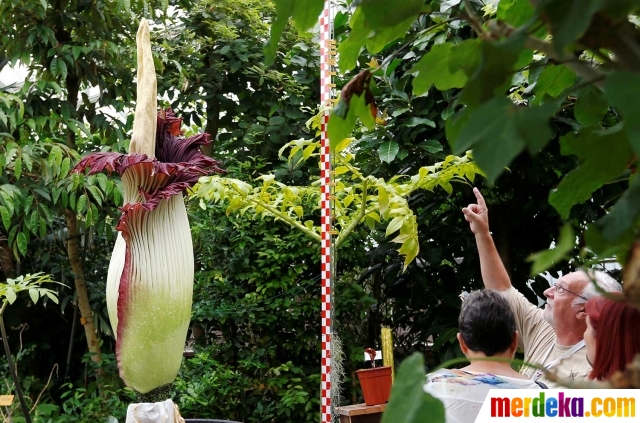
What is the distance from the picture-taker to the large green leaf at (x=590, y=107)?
2.00 feet

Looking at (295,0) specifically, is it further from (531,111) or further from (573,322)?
(573,322)

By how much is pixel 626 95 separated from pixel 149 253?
72.9 inches

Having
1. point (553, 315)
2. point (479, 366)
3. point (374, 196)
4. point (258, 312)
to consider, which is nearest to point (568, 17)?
point (479, 366)

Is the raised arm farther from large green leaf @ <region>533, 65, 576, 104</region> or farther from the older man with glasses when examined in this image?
large green leaf @ <region>533, 65, 576, 104</region>

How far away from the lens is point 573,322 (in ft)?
5.90

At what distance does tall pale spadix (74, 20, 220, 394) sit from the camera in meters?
2.01

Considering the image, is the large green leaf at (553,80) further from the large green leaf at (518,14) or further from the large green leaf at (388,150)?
the large green leaf at (388,150)

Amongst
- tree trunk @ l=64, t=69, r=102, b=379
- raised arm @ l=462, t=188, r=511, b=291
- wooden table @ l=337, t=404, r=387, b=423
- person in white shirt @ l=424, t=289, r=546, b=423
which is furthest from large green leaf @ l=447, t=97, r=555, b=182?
tree trunk @ l=64, t=69, r=102, b=379

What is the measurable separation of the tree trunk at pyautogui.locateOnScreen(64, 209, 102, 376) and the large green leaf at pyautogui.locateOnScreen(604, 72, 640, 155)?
11.6ft

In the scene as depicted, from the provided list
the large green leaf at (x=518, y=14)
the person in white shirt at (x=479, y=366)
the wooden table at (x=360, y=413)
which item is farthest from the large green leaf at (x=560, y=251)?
the wooden table at (x=360, y=413)

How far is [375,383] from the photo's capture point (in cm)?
293

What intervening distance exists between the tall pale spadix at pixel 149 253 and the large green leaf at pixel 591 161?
5.34 ft

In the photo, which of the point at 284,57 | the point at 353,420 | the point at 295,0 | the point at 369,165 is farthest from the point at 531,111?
the point at 284,57

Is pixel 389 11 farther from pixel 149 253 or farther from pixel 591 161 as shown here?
pixel 149 253
